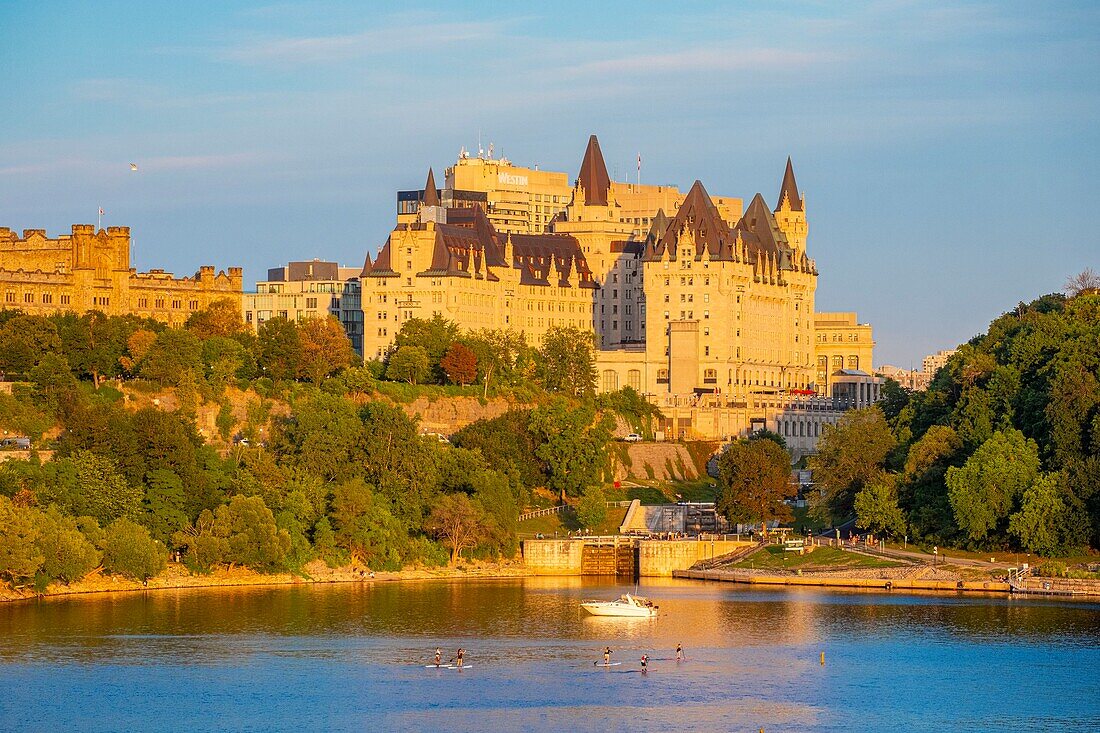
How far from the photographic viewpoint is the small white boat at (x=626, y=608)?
130m

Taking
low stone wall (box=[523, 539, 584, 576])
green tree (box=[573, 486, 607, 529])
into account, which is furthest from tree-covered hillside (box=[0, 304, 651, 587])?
low stone wall (box=[523, 539, 584, 576])

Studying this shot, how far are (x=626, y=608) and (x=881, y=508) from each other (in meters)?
29.0

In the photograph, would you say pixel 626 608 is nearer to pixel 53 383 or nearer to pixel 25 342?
pixel 53 383

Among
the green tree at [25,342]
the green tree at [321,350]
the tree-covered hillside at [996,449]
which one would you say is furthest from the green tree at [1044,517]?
the green tree at [25,342]

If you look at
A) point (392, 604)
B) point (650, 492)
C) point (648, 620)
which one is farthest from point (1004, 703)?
point (650, 492)

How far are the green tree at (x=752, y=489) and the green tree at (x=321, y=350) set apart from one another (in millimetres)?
38749

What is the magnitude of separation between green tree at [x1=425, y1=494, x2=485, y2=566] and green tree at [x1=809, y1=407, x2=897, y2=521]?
24397mm

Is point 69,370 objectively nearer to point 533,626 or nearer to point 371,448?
point 371,448

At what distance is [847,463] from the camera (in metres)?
160

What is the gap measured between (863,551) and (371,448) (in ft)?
111

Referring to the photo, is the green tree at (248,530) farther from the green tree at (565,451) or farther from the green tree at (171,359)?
the green tree at (565,451)

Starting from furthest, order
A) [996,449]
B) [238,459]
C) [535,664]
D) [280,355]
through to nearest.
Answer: [280,355] → [238,459] → [996,449] → [535,664]

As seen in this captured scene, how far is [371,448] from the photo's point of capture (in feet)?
517

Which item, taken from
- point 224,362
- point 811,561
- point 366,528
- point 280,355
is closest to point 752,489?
point 811,561
